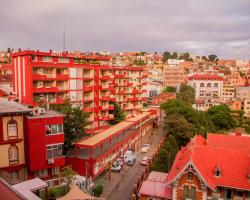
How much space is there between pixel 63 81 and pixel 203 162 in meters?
29.3

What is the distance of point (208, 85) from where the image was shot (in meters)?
122

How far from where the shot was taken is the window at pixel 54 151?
31.4 metres

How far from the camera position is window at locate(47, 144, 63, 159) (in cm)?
3138

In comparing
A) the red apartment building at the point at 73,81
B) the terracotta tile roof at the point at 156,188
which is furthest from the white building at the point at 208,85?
the terracotta tile roof at the point at 156,188

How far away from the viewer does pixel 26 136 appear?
30.3m

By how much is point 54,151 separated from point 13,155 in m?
4.39

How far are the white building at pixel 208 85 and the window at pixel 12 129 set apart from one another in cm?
10159

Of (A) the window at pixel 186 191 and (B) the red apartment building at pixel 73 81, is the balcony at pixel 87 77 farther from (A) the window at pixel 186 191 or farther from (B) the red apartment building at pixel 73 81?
(A) the window at pixel 186 191

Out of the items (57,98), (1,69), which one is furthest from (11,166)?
(1,69)

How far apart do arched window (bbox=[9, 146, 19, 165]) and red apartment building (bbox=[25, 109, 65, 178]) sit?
3.73 ft

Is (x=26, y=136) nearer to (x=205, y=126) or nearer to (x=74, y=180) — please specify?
(x=74, y=180)

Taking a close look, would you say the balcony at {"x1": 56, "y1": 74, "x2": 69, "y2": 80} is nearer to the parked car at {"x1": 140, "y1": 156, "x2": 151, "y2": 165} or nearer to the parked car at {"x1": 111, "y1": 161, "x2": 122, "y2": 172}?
the parked car at {"x1": 111, "y1": 161, "x2": 122, "y2": 172}

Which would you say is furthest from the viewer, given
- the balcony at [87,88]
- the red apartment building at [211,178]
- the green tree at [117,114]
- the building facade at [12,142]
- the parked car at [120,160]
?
the green tree at [117,114]

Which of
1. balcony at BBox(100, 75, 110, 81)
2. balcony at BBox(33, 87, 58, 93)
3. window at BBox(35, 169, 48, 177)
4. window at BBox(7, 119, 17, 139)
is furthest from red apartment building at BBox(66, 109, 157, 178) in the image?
balcony at BBox(33, 87, 58, 93)
